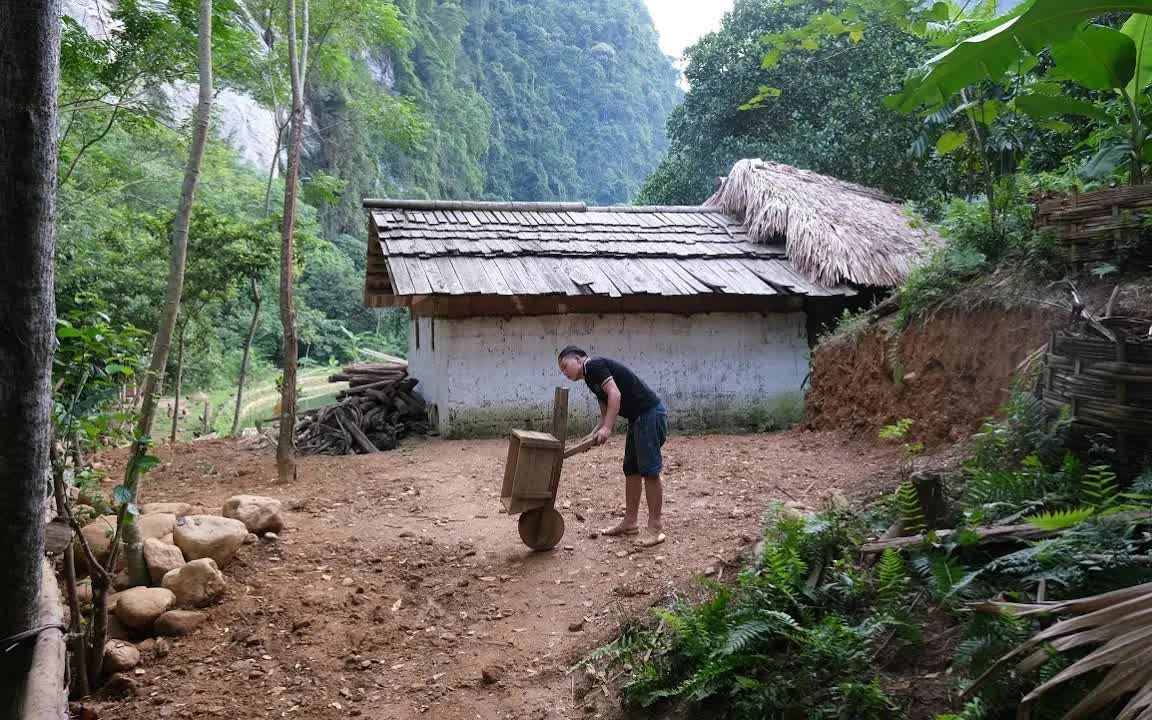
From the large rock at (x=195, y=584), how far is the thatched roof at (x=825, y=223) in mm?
8697

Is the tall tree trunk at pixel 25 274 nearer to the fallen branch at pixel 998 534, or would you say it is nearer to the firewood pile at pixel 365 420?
the fallen branch at pixel 998 534

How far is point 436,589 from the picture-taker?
4934 mm

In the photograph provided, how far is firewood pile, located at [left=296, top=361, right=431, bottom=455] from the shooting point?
34.8ft

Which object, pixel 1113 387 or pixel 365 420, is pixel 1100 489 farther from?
pixel 365 420

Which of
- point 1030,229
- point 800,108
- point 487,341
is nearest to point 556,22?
point 800,108

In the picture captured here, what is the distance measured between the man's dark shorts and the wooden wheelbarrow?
37 centimetres

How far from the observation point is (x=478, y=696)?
3.64m

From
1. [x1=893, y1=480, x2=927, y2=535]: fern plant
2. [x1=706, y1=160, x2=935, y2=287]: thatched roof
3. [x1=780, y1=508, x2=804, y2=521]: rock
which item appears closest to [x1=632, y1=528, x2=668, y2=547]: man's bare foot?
[x1=780, y1=508, x2=804, y2=521]: rock

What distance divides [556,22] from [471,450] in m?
42.8

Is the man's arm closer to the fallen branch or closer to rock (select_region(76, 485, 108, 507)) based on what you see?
the fallen branch

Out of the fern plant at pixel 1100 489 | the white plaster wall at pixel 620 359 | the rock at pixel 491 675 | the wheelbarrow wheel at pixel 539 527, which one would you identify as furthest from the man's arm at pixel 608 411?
the white plaster wall at pixel 620 359

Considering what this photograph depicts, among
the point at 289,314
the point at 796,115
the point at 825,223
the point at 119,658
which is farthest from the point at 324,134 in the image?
the point at 119,658

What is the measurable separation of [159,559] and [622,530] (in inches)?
123

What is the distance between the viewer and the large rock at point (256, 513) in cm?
548
